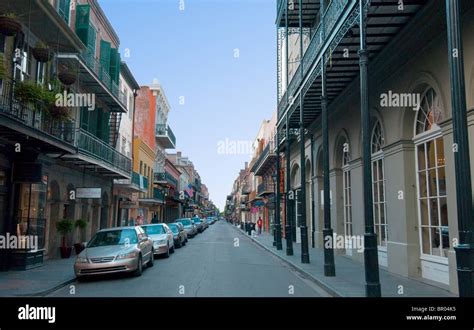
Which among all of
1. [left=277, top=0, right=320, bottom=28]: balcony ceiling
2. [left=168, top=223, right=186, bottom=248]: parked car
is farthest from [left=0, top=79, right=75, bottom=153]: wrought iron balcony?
[left=277, top=0, right=320, bottom=28]: balcony ceiling

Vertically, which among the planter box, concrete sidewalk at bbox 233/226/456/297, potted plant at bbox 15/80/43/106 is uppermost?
potted plant at bbox 15/80/43/106

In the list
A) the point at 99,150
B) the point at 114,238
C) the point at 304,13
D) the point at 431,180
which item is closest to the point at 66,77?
the point at 99,150

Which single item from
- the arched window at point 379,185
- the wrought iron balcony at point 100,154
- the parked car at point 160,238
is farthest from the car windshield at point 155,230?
the arched window at point 379,185

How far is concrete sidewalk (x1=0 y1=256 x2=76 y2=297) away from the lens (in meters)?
10.0

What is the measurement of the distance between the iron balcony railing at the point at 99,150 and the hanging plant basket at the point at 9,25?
20.4ft

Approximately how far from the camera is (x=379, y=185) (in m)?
14.6

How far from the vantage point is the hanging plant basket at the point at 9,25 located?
433 inches

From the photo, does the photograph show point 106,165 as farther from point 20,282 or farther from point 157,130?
point 157,130

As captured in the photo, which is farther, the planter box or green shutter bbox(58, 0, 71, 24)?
green shutter bbox(58, 0, 71, 24)

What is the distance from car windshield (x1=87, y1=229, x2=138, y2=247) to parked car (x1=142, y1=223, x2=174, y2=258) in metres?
4.57

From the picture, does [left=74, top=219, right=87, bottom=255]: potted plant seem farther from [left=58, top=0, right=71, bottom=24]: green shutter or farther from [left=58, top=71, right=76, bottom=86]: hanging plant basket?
[left=58, top=0, right=71, bottom=24]: green shutter

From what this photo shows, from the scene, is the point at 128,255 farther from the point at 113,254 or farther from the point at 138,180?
the point at 138,180

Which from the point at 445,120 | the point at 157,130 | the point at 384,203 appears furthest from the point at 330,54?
the point at 157,130

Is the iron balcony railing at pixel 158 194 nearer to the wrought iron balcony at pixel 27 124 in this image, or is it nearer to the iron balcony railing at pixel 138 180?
the iron balcony railing at pixel 138 180
